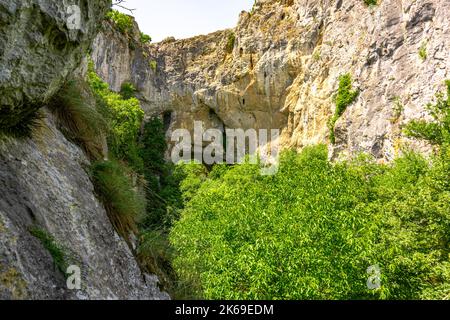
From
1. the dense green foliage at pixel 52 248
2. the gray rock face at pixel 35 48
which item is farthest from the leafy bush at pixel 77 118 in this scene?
the dense green foliage at pixel 52 248

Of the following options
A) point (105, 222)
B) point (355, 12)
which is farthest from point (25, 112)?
point (355, 12)

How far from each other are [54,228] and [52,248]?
40 cm

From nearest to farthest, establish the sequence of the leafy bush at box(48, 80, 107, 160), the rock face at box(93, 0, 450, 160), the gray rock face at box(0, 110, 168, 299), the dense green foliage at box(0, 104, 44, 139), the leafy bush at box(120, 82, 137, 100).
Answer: the gray rock face at box(0, 110, 168, 299), the dense green foliage at box(0, 104, 44, 139), the leafy bush at box(48, 80, 107, 160), the rock face at box(93, 0, 450, 160), the leafy bush at box(120, 82, 137, 100)

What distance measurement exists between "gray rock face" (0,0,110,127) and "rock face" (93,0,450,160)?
18232 millimetres

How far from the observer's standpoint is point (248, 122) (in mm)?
37906

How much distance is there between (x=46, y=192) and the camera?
393 centimetres

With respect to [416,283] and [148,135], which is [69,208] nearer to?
[416,283]

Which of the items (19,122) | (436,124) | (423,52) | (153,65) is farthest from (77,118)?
(153,65)

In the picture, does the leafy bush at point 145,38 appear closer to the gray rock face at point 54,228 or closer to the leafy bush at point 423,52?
the leafy bush at point 423,52

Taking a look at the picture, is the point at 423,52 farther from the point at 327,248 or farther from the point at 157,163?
the point at 157,163

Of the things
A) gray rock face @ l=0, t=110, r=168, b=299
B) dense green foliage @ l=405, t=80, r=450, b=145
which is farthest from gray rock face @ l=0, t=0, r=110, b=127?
dense green foliage @ l=405, t=80, r=450, b=145

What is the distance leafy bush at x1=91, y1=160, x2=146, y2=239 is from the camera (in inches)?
194

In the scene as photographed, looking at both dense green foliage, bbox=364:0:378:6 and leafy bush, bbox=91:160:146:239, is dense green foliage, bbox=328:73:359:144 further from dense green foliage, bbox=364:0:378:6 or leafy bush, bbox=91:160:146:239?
leafy bush, bbox=91:160:146:239

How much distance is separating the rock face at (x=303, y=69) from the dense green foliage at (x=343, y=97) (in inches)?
17.4
